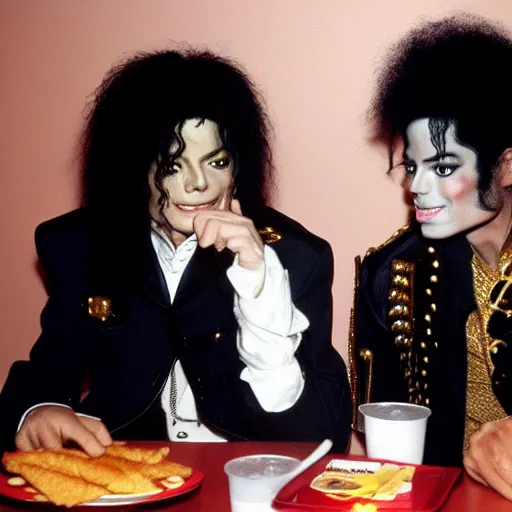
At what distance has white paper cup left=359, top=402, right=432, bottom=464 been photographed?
3.61 ft

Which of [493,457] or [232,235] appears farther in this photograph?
[232,235]

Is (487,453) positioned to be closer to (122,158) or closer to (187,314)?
(187,314)

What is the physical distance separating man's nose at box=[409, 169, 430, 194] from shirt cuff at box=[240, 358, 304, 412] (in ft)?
1.44

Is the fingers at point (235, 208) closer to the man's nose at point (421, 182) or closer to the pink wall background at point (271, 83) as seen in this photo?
the man's nose at point (421, 182)

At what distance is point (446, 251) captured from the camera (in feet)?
5.54

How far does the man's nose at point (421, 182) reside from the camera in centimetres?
150

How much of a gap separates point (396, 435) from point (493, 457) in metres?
0.15

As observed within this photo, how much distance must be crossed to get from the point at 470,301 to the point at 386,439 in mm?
619

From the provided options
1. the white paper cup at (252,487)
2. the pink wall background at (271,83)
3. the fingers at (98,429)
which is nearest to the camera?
the white paper cup at (252,487)

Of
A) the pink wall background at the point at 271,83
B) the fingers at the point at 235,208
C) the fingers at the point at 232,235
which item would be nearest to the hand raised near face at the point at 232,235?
the fingers at the point at 232,235

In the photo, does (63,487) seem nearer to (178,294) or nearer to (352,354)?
(178,294)

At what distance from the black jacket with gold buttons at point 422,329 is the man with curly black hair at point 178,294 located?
0.15 metres

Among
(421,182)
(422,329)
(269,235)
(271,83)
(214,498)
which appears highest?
(271,83)

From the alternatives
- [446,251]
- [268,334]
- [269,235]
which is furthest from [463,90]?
[268,334]
